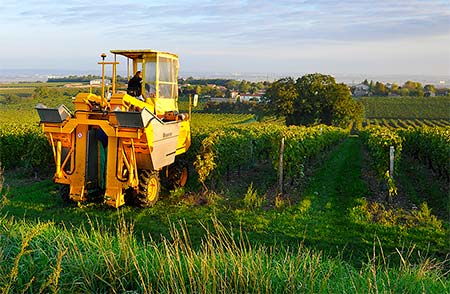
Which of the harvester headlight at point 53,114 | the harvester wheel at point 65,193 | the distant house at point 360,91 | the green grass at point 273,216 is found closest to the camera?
the green grass at point 273,216

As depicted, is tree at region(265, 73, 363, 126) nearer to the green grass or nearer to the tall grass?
the green grass

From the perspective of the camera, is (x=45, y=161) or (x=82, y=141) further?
(x=45, y=161)

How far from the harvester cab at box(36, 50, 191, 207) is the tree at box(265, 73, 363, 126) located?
114 ft

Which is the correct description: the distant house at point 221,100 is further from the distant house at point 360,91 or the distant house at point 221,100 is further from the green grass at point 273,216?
the green grass at point 273,216

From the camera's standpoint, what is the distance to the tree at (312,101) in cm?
4375

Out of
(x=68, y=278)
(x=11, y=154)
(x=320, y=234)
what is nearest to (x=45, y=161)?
(x=11, y=154)

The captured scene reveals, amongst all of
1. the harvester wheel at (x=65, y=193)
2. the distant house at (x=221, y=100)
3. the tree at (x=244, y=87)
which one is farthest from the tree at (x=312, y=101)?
the harvester wheel at (x=65, y=193)

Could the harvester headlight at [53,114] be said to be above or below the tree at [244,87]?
below

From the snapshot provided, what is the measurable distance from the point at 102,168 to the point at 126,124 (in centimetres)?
175

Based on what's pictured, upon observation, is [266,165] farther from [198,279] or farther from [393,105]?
[393,105]

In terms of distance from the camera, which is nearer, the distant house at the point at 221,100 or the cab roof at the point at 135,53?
the cab roof at the point at 135,53

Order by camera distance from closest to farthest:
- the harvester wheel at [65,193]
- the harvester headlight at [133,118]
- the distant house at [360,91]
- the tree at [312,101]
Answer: the harvester headlight at [133,118] → the harvester wheel at [65,193] → the tree at [312,101] → the distant house at [360,91]

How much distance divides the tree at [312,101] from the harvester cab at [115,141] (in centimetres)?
3466

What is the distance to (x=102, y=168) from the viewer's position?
30.2 feet
